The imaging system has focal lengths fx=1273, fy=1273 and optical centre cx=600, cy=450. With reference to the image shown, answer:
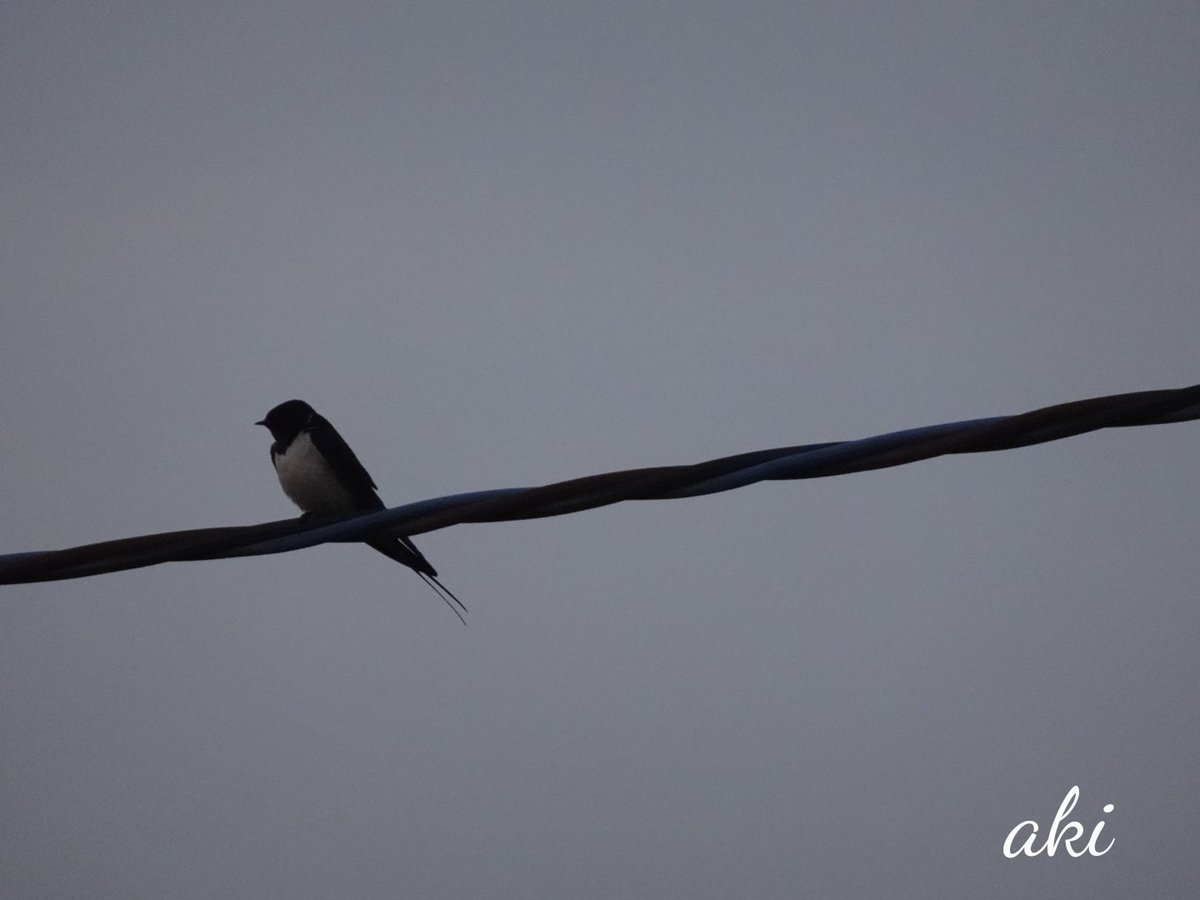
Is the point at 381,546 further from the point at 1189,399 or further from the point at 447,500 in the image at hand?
the point at 1189,399

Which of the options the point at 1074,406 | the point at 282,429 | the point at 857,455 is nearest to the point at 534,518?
the point at 857,455

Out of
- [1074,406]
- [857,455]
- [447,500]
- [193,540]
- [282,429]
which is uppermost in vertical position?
[282,429]

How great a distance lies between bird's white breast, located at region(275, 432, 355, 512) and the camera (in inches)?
182

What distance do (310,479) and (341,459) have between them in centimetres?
13

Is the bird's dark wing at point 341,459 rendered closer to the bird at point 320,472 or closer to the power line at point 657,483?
the bird at point 320,472

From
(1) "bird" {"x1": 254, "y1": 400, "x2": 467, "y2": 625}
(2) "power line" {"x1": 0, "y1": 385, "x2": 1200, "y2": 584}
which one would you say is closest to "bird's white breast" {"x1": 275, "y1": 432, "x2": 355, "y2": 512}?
(1) "bird" {"x1": 254, "y1": 400, "x2": 467, "y2": 625}

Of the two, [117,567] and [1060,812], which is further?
[1060,812]

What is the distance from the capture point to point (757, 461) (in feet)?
6.80

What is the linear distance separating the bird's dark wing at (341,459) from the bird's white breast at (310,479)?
0.02m

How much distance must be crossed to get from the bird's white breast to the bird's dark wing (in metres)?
0.02

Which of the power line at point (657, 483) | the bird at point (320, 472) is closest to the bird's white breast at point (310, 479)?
the bird at point (320, 472)

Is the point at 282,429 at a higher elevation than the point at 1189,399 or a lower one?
higher

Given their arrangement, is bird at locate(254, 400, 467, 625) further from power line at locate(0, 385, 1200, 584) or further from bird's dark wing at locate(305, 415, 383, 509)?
power line at locate(0, 385, 1200, 584)

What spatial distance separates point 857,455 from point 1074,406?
0.35m
